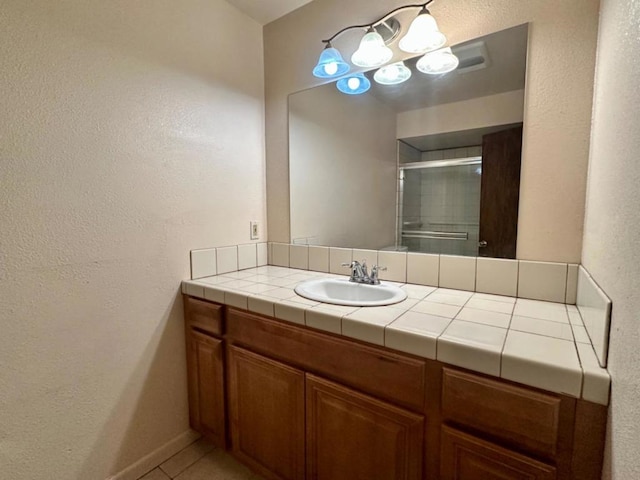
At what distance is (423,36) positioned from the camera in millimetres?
1230

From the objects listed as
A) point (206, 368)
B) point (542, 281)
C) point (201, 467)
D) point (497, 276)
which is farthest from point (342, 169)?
point (201, 467)

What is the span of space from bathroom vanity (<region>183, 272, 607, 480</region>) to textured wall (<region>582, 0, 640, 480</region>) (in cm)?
11

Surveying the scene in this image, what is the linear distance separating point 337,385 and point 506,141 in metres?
1.13

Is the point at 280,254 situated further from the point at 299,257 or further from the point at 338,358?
the point at 338,358

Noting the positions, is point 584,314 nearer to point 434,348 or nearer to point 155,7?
point 434,348

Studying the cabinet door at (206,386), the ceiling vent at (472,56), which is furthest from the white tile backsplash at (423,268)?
the cabinet door at (206,386)

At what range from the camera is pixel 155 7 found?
51.7 inches

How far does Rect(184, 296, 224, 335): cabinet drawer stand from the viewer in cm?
133

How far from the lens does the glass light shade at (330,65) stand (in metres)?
1.48

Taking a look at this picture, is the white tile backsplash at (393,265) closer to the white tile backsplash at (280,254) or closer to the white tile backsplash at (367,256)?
the white tile backsplash at (367,256)

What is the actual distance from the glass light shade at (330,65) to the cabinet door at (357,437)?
1414 millimetres

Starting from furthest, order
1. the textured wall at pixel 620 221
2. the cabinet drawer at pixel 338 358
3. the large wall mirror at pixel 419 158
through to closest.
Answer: the large wall mirror at pixel 419 158, the cabinet drawer at pixel 338 358, the textured wall at pixel 620 221

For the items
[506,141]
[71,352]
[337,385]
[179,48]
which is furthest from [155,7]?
[337,385]

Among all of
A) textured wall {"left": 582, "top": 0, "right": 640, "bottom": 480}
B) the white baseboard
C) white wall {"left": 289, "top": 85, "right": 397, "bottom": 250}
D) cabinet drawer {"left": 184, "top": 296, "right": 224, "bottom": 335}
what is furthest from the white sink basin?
the white baseboard
